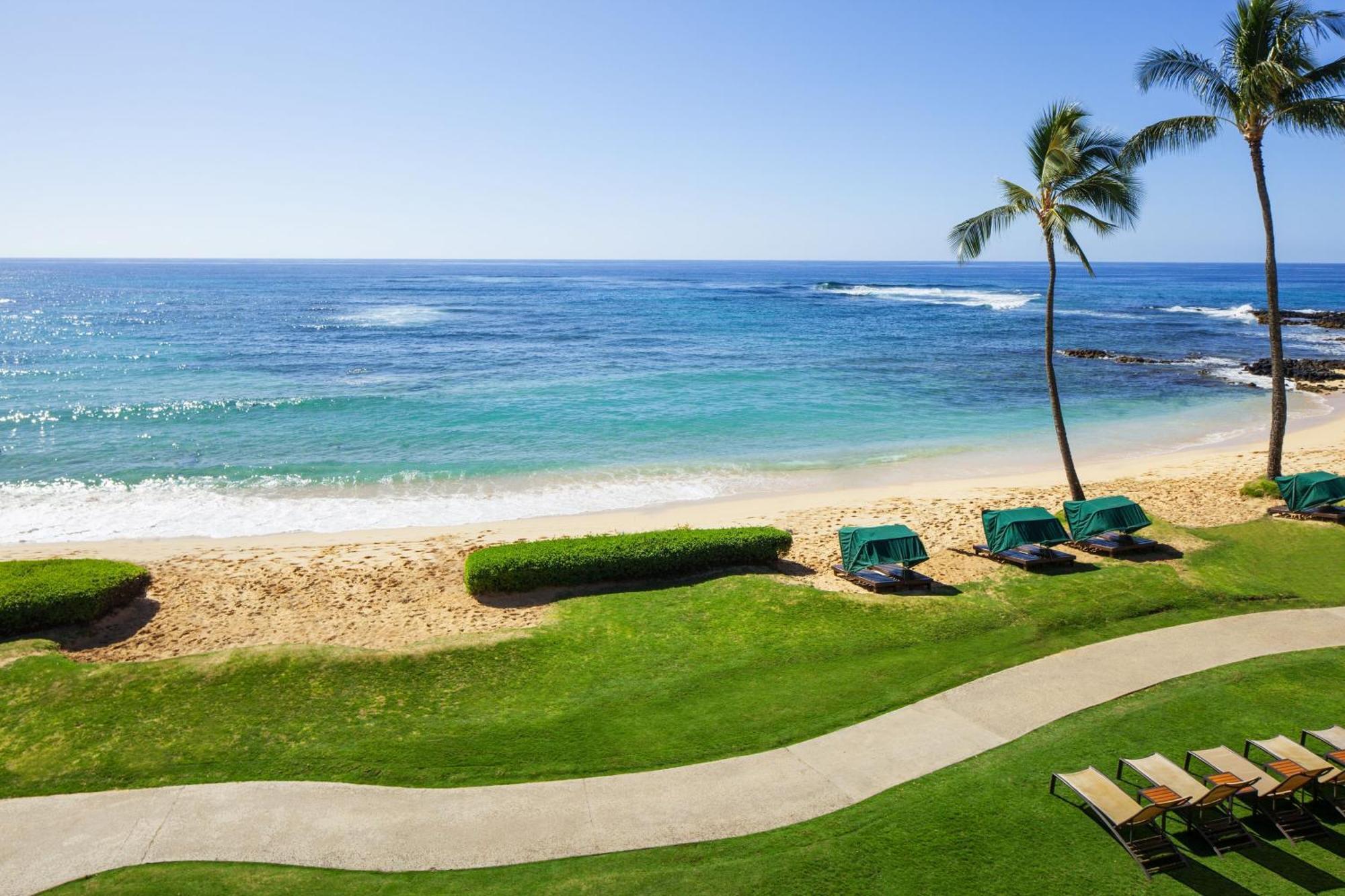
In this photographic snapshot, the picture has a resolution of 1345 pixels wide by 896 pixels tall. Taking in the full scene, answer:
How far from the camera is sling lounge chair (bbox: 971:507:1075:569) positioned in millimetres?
18344

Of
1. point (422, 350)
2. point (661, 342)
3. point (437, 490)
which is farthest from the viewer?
point (661, 342)

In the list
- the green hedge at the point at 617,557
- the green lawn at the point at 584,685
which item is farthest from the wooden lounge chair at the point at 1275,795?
the green hedge at the point at 617,557

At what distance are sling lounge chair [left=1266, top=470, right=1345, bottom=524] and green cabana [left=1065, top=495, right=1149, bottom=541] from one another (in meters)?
5.39

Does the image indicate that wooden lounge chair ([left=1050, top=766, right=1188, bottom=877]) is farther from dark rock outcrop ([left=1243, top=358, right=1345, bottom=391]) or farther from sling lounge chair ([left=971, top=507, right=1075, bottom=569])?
dark rock outcrop ([left=1243, top=358, right=1345, bottom=391])

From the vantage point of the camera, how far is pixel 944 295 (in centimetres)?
14238

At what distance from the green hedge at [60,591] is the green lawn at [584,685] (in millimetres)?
1882

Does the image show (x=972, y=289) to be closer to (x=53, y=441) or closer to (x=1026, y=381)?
(x=1026, y=381)

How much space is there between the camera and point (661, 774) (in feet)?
35.4

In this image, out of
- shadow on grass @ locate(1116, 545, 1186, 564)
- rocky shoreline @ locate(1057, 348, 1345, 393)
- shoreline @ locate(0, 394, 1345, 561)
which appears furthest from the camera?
rocky shoreline @ locate(1057, 348, 1345, 393)

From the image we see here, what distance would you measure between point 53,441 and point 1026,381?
2112 inches

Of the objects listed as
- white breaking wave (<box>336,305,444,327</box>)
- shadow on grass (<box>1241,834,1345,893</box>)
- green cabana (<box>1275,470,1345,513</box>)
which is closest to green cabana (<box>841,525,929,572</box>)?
shadow on grass (<box>1241,834,1345,893</box>)

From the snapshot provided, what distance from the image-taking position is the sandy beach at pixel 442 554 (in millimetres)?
16062

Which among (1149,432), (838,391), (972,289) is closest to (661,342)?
(838,391)

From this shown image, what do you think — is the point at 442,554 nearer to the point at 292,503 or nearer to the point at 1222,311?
the point at 292,503
